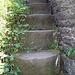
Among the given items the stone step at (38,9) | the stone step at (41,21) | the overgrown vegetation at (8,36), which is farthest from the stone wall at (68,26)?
the stone step at (38,9)

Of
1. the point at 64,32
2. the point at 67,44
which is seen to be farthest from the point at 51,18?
the point at 67,44

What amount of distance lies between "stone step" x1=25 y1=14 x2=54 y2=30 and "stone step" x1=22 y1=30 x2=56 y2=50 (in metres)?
0.39

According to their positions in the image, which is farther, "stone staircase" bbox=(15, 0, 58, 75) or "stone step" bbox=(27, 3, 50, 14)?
"stone step" bbox=(27, 3, 50, 14)

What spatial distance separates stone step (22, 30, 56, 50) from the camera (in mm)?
1729

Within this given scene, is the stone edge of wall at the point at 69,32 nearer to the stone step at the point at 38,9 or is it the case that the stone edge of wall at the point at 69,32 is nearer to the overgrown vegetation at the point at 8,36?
the overgrown vegetation at the point at 8,36

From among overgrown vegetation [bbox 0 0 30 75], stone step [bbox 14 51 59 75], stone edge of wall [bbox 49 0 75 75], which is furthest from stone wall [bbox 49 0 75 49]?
overgrown vegetation [bbox 0 0 30 75]

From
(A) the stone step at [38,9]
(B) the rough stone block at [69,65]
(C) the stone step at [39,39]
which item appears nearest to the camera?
(B) the rough stone block at [69,65]

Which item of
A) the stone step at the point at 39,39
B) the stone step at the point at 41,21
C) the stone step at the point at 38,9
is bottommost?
the stone step at the point at 39,39

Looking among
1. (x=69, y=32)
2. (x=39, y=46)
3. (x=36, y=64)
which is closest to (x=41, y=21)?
(x=39, y=46)

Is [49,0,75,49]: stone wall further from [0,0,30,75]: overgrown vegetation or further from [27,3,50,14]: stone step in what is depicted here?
[27,3,50,14]: stone step

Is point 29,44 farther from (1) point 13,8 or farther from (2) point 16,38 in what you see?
(1) point 13,8

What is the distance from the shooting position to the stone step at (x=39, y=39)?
173 cm

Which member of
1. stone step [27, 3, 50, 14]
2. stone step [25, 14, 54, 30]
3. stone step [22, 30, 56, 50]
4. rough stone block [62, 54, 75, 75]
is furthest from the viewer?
stone step [27, 3, 50, 14]

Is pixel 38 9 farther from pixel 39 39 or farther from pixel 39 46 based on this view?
pixel 39 46
